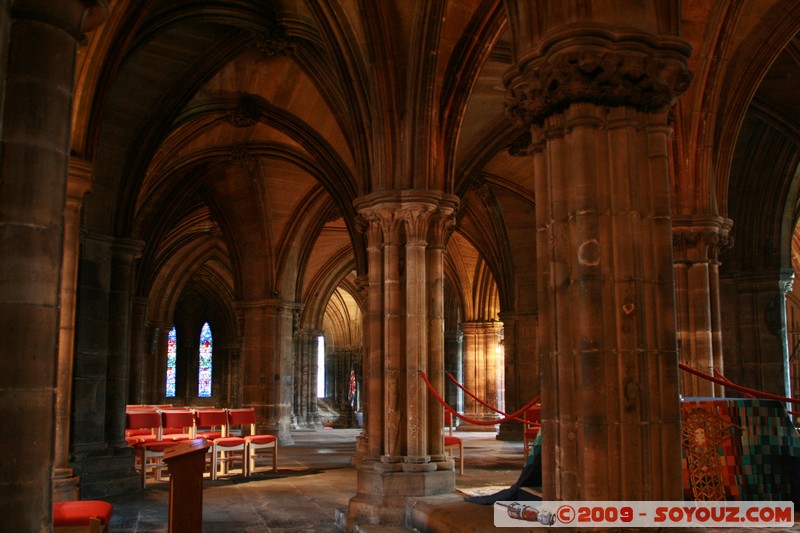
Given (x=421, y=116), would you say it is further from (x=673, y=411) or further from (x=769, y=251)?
(x=769, y=251)

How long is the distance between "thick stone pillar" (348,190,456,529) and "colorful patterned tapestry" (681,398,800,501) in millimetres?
2943

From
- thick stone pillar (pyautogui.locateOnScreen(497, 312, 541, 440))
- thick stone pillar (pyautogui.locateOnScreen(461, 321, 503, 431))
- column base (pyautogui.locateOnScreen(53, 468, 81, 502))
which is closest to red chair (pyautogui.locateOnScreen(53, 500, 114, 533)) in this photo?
column base (pyautogui.locateOnScreen(53, 468, 81, 502))

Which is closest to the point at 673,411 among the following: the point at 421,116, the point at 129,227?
the point at 421,116

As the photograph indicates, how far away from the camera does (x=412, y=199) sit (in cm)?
920

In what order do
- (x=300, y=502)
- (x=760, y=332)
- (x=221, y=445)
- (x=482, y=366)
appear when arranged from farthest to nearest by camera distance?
(x=482, y=366) → (x=760, y=332) → (x=221, y=445) → (x=300, y=502)

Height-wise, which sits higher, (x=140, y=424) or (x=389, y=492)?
(x=140, y=424)

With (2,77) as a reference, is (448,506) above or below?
below

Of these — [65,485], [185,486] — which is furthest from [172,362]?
[185,486]

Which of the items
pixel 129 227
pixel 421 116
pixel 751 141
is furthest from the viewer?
pixel 751 141

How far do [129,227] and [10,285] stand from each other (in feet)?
28.3

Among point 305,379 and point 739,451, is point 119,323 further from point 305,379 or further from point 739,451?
point 305,379

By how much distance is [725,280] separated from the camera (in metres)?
16.5

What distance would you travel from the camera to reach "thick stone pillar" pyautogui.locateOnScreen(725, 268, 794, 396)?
15703 mm

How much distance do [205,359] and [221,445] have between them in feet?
95.8
